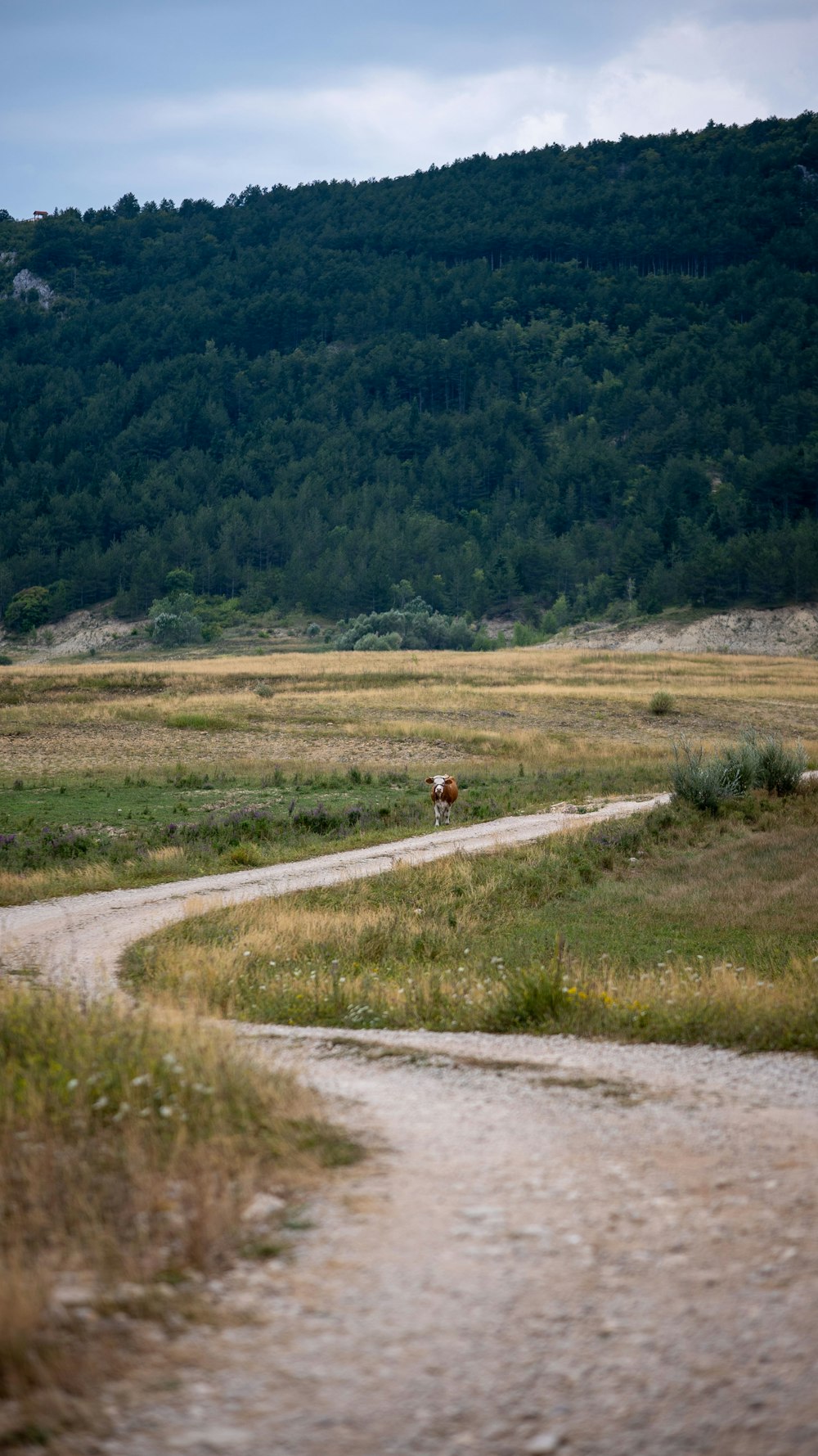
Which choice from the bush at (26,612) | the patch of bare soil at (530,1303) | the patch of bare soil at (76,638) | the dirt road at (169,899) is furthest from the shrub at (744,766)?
the bush at (26,612)

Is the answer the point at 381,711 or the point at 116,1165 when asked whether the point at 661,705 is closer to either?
the point at 381,711

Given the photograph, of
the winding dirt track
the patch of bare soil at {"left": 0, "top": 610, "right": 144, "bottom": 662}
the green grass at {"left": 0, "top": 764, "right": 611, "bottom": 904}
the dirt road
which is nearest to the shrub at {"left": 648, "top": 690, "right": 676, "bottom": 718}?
the green grass at {"left": 0, "top": 764, "right": 611, "bottom": 904}

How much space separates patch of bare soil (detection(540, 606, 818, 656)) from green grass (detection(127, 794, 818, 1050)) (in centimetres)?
7822

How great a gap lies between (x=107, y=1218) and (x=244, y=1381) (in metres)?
1.45

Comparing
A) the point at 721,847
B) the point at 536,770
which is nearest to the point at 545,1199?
the point at 721,847

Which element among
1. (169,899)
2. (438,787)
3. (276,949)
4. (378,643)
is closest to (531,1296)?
(276,949)

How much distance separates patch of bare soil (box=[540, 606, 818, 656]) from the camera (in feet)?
335

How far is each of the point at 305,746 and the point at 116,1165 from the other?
39.9m

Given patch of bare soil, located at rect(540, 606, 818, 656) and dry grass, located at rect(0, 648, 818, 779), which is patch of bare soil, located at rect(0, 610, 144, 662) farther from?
patch of bare soil, located at rect(540, 606, 818, 656)

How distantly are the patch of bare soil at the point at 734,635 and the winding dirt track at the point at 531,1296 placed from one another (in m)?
96.2

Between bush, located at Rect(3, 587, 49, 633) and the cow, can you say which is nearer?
the cow

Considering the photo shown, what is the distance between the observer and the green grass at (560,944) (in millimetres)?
11672

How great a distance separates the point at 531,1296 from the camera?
5.35 metres

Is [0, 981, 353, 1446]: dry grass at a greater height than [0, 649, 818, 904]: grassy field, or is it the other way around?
[0, 981, 353, 1446]: dry grass
